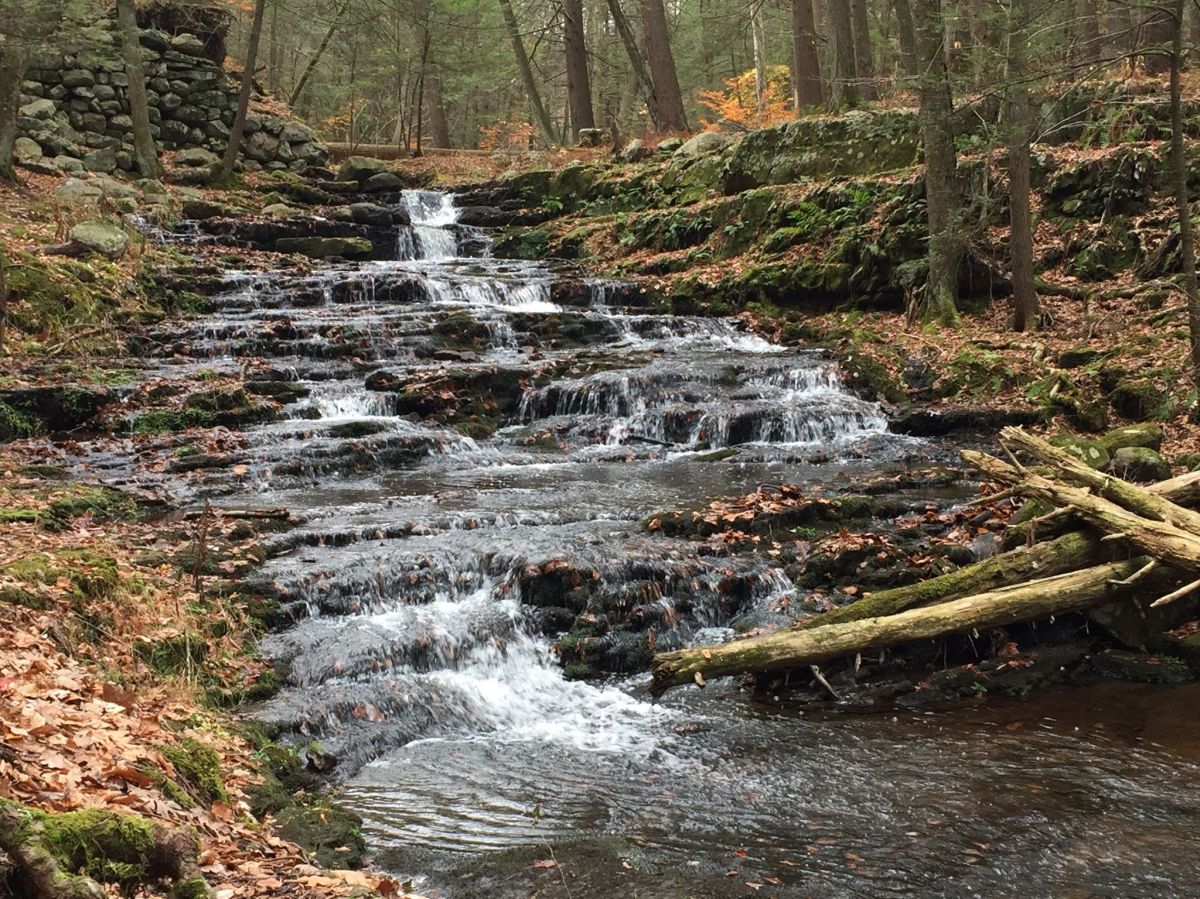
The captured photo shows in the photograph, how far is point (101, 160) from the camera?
20.7m

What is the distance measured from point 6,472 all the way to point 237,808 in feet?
22.7

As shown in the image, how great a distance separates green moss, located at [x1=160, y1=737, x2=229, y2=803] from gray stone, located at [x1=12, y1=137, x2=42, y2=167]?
751 inches

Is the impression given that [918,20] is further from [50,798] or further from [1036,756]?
[50,798]

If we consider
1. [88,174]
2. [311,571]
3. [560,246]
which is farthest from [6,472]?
[560,246]

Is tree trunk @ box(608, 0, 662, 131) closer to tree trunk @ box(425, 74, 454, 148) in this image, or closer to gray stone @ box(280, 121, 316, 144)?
tree trunk @ box(425, 74, 454, 148)

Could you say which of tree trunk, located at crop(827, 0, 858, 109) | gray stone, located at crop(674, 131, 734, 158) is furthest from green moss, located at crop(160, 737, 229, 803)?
gray stone, located at crop(674, 131, 734, 158)

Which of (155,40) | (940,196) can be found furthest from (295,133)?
(940,196)

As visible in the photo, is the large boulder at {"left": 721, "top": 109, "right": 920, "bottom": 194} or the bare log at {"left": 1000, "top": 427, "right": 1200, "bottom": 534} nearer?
the bare log at {"left": 1000, "top": 427, "right": 1200, "bottom": 534}

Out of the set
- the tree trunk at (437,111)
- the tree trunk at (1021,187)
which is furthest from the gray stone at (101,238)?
the tree trunk at (437,111)

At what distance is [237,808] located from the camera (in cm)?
421

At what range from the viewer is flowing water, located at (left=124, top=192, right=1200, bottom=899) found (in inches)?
172

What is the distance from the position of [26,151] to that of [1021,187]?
62.4 feet

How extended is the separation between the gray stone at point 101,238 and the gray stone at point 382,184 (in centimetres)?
950

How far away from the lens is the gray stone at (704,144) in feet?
72.7
